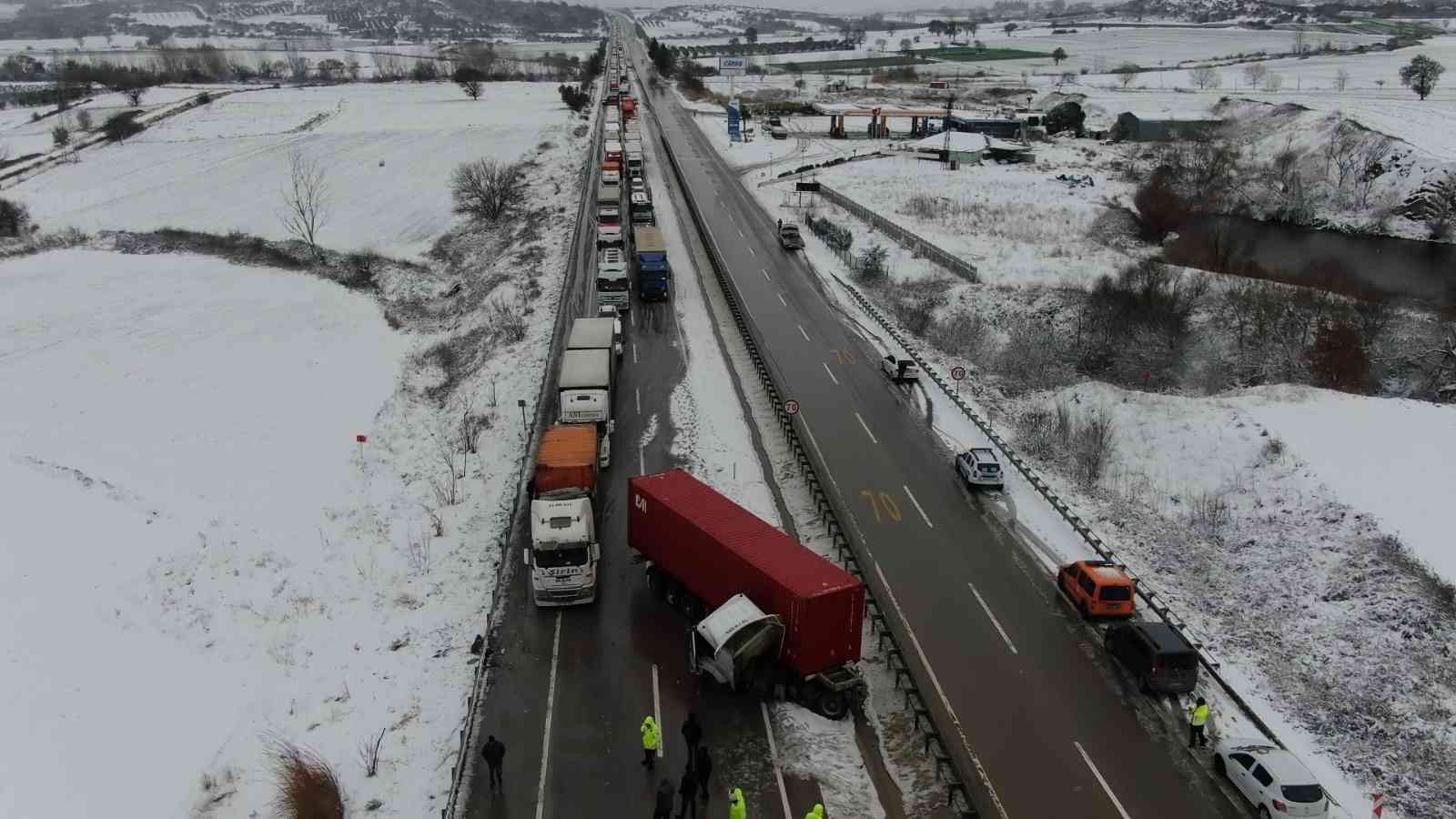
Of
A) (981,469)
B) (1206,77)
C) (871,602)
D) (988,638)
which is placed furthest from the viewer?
(1206,77)

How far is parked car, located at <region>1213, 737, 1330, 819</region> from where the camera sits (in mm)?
17672

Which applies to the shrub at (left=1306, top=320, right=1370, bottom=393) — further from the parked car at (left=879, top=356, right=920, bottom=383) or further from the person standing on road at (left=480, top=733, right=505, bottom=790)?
the person standing on road at (left=480, top=733, right=505, bottom=790)

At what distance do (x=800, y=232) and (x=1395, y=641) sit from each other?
172ft

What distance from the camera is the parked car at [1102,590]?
80.4 ft

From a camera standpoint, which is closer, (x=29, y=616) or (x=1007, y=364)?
(x=29, y=616)

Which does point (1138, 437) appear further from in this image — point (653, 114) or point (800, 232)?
point (653, 114)

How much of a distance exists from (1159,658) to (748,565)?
9810 millimetres

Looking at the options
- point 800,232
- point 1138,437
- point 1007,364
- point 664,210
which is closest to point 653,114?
point 664,210

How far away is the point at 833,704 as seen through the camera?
2145 cm

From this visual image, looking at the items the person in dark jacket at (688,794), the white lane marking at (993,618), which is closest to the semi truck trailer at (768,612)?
the person in dark jacket at (688,794)

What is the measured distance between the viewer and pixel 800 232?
232 feet

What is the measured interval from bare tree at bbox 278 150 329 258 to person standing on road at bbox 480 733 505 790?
61.5 meters

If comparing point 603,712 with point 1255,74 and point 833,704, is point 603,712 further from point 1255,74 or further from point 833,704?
point 1255,74

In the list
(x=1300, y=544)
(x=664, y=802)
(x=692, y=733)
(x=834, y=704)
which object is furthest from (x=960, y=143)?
(x=664, y=802)
